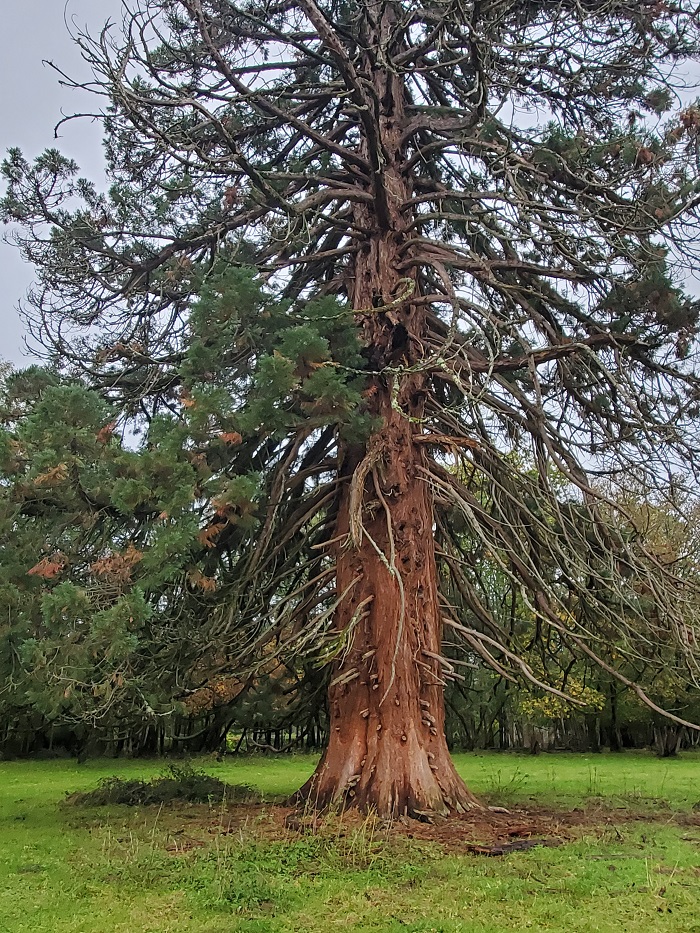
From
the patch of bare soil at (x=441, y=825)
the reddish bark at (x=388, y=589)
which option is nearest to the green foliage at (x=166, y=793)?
the patch of bare soil at (x=441, y=825)

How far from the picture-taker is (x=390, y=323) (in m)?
8.33

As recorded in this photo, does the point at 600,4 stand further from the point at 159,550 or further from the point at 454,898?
the point at 454,898

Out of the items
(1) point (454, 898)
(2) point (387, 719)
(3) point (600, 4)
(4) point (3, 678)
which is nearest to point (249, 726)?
(2) point (387, 719)

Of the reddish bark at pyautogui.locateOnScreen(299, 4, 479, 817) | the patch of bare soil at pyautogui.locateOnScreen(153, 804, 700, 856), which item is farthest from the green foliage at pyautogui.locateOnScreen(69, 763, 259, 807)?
the reddish bark at pyautogui.locateOnScreen(299, 4, 479, 817)

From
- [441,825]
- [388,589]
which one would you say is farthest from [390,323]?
[441,825]

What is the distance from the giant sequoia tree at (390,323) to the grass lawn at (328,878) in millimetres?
1281

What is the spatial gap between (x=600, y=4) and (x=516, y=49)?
0.99 m

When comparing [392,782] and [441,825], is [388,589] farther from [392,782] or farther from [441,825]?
[441,825]

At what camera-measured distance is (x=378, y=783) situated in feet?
23.5

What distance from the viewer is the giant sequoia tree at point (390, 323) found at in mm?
6988

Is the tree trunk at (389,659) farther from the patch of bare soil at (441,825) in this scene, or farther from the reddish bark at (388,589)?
the patch of bare soil at (441,825)

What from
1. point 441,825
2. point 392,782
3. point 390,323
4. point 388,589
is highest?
point 390,323

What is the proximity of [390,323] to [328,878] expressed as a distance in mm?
5138

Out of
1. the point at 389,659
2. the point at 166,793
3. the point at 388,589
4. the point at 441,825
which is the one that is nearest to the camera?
the point at 441,825
